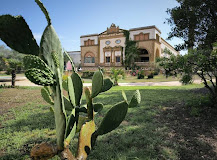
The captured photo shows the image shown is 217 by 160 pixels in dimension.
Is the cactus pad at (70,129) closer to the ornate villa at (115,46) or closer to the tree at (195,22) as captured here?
the tree at (195,22)

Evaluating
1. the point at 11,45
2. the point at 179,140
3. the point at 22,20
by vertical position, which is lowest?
the point at 179,140

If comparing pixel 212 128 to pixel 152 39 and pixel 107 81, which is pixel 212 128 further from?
pixel 152 39

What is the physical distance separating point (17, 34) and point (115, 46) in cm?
2641

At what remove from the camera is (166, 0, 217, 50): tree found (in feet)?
18.1

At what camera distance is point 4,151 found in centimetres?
231

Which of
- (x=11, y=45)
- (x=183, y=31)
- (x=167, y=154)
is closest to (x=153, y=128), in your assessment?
(x=167, y=154)

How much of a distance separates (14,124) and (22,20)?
339 cm

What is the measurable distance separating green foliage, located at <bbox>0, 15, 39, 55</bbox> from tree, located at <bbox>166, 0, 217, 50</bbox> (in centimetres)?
578

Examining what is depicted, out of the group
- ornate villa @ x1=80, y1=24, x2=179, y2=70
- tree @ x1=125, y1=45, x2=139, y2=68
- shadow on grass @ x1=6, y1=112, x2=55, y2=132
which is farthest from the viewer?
tree @ x1=125, y1=45, x2=139, y2=68

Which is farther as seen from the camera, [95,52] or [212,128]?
[95,52]

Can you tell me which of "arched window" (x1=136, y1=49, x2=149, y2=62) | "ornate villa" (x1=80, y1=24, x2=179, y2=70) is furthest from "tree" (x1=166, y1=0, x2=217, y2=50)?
"arched window" (x1=136, y1=49, x2=149, y2=62)

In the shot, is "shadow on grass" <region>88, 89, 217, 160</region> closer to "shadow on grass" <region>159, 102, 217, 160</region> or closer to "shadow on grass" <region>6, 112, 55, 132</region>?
"shadow on grass" <region>159, 102, 217, 160</region>

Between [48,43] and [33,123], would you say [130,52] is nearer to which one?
[33,123]

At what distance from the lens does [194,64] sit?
13.6 feet
